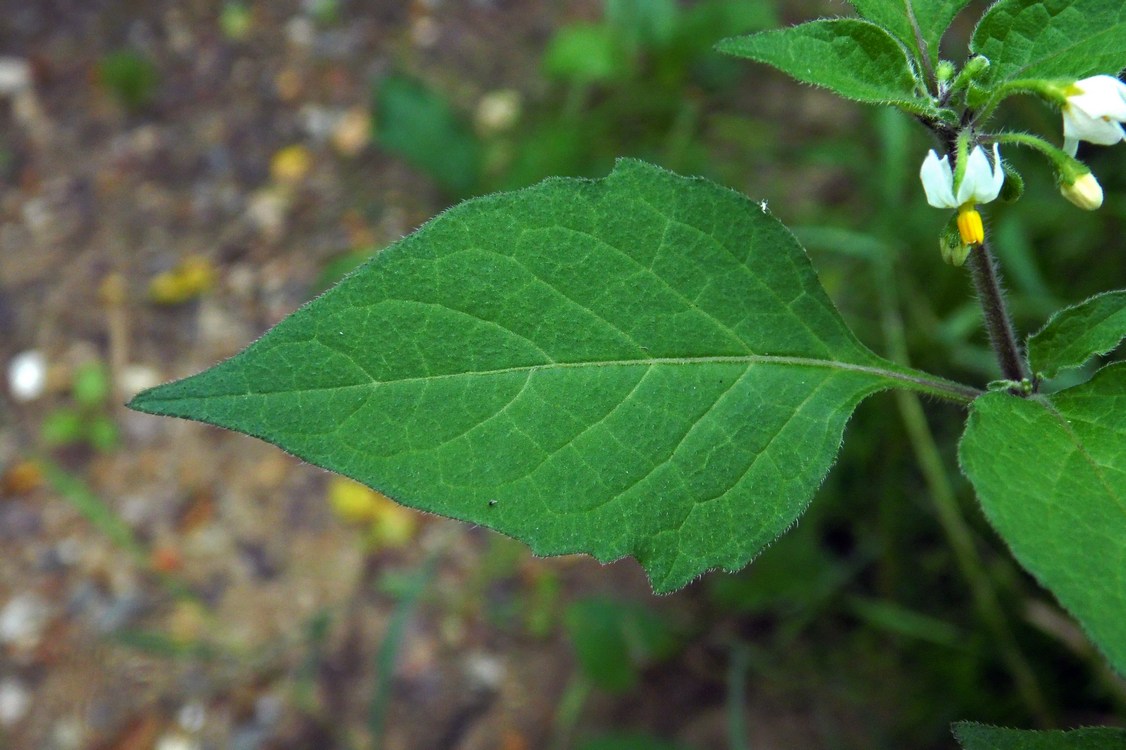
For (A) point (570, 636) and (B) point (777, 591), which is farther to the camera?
(A) point (570, 636)

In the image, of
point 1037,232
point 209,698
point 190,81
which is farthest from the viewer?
point 190,81

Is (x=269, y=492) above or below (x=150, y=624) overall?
above

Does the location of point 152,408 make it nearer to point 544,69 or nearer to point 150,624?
point 150,624

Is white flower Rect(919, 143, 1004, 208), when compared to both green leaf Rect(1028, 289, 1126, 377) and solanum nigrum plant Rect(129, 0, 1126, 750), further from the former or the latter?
green leaf Rect(1028, 289, 1126, 377)

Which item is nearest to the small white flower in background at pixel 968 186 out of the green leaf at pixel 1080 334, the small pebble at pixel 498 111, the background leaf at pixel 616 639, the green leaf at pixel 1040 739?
the green leaf at pixel 1080 334

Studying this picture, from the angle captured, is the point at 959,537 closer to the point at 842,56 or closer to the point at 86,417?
the point at 842,56

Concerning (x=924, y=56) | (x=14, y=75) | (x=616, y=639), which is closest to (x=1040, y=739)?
(x=924, y=56)

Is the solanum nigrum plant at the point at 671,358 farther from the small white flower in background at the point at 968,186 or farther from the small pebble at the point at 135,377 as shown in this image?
the small pebble at the point at 135,377

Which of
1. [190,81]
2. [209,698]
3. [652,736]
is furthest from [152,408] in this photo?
[190,81]
